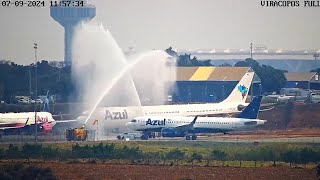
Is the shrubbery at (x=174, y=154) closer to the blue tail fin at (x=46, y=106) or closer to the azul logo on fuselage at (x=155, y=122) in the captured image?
the azul logo on fuselage at (x=155, y=122)

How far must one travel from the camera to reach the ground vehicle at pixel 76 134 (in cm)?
11006

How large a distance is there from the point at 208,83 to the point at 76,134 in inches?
3022

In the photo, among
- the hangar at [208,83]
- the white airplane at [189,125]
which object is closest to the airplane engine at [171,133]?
the white airplane at [189,125]

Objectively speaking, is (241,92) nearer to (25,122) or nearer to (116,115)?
(116,115)

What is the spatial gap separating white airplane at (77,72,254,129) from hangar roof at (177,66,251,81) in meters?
36.5

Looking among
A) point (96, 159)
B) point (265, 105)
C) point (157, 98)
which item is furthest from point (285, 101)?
point (96, 159)

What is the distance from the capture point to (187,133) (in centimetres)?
11481

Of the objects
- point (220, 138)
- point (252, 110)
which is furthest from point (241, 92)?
point (220, 138)

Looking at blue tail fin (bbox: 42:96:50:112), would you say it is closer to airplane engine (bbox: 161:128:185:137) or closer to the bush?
airplane engine (bbox: 161:128:185:137)

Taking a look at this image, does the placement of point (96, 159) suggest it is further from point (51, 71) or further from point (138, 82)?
point (51, 71)

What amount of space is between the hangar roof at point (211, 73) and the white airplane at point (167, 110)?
3646 cm

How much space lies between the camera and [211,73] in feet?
624

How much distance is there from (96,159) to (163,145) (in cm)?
1361

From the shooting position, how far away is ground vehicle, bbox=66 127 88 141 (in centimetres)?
11006
